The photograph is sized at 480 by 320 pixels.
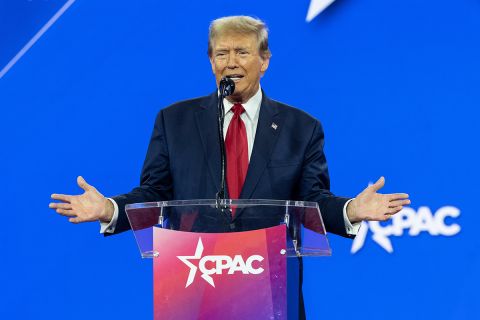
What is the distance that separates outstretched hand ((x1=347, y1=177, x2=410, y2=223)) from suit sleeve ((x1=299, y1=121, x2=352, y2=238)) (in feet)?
0.38

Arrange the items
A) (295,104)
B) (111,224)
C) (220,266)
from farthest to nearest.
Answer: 1. (295,104)
2. (111,224)
3. (220,266)

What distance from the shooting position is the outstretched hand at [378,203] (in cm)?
215

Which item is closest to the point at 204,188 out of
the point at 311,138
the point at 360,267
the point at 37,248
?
the point at 311,138

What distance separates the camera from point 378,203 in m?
2.16

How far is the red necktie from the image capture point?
98.7 inches

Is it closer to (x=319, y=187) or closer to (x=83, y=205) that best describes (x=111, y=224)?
(x=83, y=205)

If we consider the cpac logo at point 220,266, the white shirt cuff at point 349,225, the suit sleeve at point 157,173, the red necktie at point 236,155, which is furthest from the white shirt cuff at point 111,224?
the white shirt cuff at point 349,225

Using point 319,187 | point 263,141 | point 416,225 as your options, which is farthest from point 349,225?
point 416,225

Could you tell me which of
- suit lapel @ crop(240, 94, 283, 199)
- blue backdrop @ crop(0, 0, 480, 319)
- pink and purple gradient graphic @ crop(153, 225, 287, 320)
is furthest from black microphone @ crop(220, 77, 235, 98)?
blue backdrop @ crop(0, 0, 480, 319)

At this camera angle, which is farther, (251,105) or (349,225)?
(251,105)

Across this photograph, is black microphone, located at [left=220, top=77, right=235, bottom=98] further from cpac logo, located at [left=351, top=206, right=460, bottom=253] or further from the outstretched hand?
cpac logo, located at [left=351, top=206, right=460, bottom=253]

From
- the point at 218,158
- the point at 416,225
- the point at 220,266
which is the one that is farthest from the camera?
the point at 416,225

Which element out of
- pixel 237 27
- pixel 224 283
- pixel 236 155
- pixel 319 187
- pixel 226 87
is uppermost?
pixel 237 27

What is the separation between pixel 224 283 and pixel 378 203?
54cm
